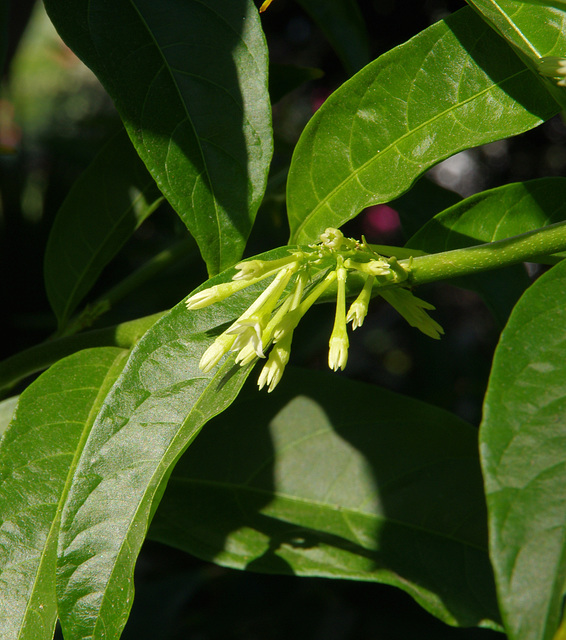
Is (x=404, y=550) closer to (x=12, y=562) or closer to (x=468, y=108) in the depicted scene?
(x=12, y=562)

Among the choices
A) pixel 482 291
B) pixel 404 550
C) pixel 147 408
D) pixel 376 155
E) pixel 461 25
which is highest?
pixel 461 25

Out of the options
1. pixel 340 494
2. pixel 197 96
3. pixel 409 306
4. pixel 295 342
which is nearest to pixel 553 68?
pixel 409 306

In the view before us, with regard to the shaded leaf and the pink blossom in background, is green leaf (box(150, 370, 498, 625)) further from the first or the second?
the pink blossom in background

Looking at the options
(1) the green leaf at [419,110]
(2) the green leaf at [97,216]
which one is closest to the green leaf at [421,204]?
(1) the green leaf at [419,110]

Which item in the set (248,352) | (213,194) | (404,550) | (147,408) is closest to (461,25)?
(213,194)

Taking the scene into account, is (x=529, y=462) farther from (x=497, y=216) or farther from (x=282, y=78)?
(x=282, y=78)

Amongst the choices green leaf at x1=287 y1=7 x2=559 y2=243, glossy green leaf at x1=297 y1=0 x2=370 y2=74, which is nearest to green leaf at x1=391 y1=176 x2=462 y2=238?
glossy green leaf at x1=297 y1=0 x2=370 y2=74
